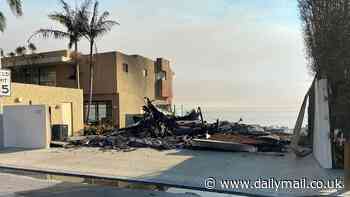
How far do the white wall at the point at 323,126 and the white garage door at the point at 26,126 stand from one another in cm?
1157

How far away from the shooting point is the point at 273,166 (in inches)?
454

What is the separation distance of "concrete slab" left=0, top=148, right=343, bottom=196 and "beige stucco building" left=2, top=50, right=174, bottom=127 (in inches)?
549

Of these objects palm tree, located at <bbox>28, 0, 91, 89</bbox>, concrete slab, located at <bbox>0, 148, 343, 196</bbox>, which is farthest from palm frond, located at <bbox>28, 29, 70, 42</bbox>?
concrete slab, located at <bbox>0, 148, 343, 196</bbox>

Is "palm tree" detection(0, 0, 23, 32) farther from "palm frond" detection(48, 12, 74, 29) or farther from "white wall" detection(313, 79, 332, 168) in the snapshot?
"white wall" detection(313, 79, 332, 168)

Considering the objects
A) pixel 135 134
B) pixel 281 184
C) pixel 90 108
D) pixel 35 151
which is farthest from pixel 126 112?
pixel 281 184

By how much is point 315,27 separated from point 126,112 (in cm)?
2184

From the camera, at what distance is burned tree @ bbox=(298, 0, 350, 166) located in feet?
29.9

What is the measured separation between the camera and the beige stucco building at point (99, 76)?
29828 millimetres

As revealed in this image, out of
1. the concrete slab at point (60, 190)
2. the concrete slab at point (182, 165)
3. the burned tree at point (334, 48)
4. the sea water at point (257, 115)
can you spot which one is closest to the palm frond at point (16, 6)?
the concrete slab at point (182, 165)

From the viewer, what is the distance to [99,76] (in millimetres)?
30266

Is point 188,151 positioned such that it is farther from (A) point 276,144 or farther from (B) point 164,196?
(B) point 164,196

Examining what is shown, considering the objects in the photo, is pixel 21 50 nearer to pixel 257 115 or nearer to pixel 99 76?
pixel 99 76

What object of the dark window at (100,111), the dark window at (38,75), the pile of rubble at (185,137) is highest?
the dark window at (38,75)

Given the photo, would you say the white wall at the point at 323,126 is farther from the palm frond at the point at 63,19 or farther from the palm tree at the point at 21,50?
the palm tree at the point at 21,50
